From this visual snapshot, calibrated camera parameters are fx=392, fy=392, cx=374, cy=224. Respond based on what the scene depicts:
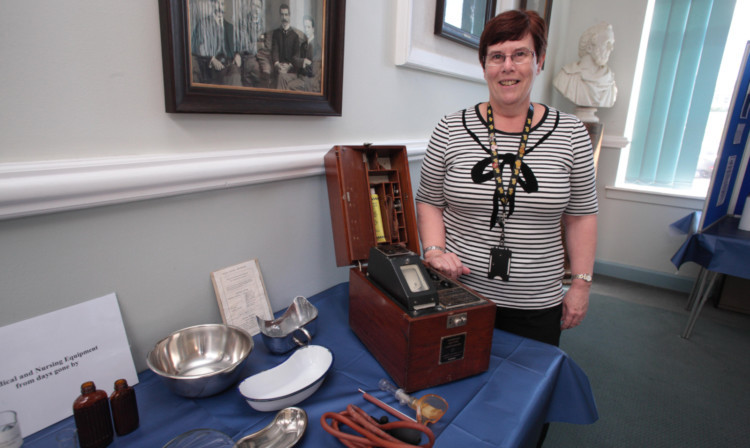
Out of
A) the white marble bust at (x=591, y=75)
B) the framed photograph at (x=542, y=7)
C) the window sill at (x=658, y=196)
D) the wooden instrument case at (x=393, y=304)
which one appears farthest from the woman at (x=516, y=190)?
the window sill at (x=658, y=196)

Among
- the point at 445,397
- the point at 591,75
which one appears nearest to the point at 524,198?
the point at 445,397

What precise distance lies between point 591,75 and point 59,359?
11.4 feet

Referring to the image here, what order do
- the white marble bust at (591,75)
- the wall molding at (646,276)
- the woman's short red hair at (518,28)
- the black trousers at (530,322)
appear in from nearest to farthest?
the woman's short red hair at (518,28) < the black trousers at (530,322) < the white marble bust at (591,75) < the wall molding at (646,276)

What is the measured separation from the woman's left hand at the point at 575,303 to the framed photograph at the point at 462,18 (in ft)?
3.80

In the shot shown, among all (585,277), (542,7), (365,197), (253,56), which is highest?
(542,7)

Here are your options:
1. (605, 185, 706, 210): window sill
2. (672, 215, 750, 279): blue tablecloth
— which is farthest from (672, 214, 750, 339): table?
(605, 185, 706, 210): window sill

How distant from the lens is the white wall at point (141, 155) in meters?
0.74

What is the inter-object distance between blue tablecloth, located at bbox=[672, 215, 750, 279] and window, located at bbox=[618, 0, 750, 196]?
925mm

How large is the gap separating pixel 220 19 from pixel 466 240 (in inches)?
34.8

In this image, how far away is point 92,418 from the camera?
685mm

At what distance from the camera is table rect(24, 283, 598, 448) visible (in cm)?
74

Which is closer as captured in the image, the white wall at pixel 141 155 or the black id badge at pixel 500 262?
the white wall at pixel 141 155

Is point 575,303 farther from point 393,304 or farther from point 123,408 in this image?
point 123,408

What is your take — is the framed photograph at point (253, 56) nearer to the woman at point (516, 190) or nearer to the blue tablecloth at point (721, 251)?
the woman at point (516, 190)
